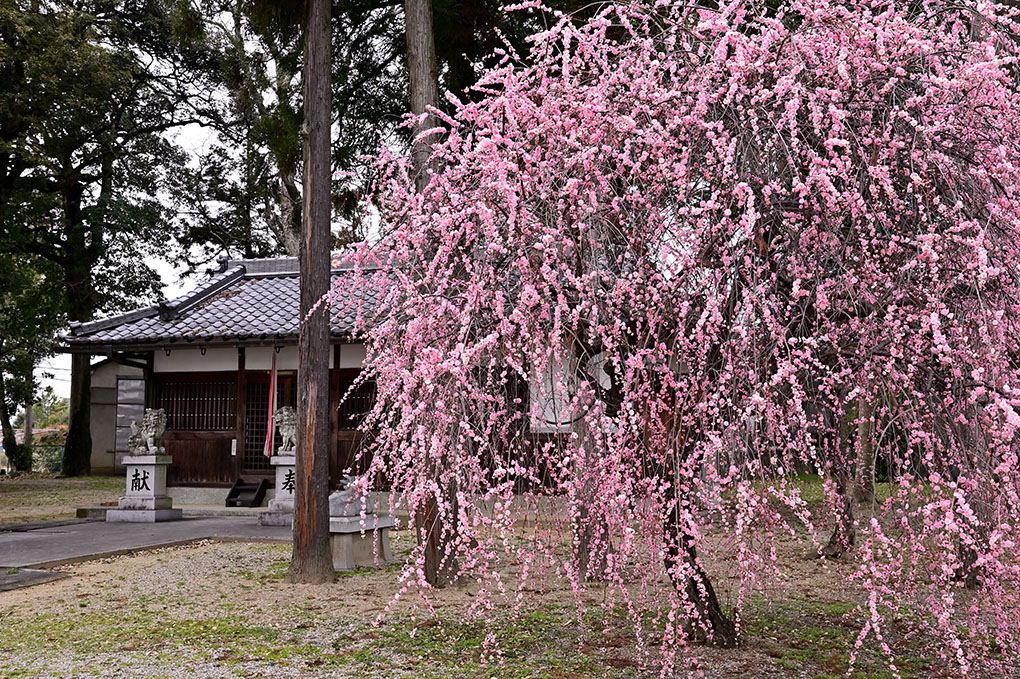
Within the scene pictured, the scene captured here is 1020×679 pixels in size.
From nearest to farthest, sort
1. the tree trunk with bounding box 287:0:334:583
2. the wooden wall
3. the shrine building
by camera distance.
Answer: the tree trunk with bounding box 287:0:334:583 → the shrine building → the wooden wall

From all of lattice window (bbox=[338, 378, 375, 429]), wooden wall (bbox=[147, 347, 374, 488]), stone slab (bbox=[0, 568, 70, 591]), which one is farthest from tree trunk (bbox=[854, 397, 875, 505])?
wooden wall (bbox=[147, 347, 374, 488])

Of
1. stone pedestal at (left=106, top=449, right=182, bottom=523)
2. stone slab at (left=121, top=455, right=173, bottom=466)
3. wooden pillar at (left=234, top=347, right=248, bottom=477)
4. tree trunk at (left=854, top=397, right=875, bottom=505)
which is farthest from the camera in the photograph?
wooden pillar at (left=234, top=347, right=248, bottom=477)

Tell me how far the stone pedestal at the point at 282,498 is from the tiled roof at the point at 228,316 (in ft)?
7.73

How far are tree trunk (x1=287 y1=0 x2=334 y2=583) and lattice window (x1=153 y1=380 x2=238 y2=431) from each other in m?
9.04

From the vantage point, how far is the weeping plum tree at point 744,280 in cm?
399

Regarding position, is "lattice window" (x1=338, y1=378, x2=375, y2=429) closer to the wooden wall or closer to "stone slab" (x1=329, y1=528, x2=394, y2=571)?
the wooden wall

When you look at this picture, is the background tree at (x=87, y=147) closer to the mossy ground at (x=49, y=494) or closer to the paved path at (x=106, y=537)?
the mossy ground at (x=49, y=494)

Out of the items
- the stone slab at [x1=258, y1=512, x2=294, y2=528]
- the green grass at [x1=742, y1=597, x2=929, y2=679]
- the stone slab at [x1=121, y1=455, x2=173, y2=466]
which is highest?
the stone slab at [x1=121, y1=455, x2=173, y2=466]

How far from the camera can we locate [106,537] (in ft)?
40.9

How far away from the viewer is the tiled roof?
15.9 metres

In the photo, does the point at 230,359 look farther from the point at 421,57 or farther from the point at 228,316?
the point at 421,57

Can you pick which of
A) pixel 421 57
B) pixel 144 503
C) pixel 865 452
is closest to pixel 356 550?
pixel 421 57

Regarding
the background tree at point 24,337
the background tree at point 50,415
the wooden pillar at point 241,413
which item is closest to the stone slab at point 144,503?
the wooden pillar at point 241,413

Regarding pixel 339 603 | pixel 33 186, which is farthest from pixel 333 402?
pixel 33 186
